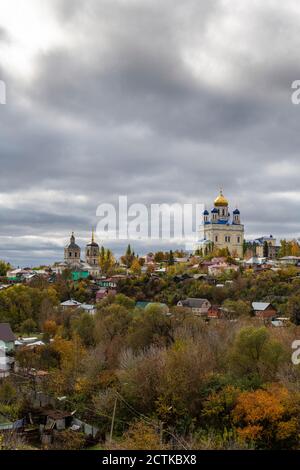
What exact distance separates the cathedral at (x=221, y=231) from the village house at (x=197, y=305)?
1315 inches

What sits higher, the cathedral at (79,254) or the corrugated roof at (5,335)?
the cathedral at (79,254)

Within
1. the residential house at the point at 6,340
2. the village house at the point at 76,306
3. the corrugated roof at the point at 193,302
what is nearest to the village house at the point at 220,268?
the corrugated roof at the point at 193,302

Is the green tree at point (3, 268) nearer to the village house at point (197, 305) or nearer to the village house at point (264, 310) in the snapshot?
the village house at point (197, 305)

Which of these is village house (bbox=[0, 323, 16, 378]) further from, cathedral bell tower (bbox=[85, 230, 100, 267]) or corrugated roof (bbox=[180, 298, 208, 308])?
cathedral bell tower (bbox=[85, 230, 100, 267])

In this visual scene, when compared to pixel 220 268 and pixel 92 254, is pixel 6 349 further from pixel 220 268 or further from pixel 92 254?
pixel 92 254

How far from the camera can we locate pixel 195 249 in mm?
79875

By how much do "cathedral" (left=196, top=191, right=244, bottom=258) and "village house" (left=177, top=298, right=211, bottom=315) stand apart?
3341 centimetres

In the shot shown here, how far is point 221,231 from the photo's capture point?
75312 millimetres

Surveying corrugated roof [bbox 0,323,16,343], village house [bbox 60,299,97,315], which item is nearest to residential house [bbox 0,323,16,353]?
corrugated roof [bbox 0,323,16,343]

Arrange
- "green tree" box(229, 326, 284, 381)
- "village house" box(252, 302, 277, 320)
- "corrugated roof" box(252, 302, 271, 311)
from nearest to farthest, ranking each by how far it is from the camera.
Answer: "green tree" box(229, 326, 284, 381) < "village house" box(252, 302, 277, 320) < "corrugated roof" box(252, 302, 271, 311)

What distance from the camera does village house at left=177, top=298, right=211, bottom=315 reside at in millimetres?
39325

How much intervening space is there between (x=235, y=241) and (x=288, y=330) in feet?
168

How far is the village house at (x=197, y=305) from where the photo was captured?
129ft
